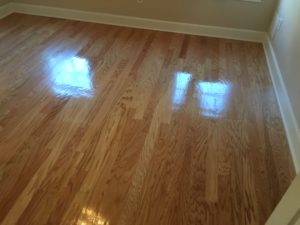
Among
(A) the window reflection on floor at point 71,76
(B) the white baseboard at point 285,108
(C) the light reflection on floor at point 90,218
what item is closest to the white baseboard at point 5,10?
(A) the window reflection on floor at point 71,76

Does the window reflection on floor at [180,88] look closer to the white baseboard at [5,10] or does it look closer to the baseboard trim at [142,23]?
the baseboard trim at [142,23]

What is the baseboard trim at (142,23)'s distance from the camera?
10.1ft

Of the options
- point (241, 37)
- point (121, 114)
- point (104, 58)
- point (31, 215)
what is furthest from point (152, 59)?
point (31, 215)

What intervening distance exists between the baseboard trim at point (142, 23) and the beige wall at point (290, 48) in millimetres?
502

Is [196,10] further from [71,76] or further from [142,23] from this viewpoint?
[71,76]

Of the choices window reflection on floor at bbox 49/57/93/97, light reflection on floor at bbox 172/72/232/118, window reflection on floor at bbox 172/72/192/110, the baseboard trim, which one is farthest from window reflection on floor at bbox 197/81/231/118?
the baseboard trim

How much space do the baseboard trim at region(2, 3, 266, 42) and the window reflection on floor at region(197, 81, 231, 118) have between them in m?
1.03

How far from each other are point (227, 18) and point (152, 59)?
1.05 meters

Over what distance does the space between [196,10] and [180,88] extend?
125 cm

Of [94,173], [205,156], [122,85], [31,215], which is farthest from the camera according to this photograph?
[122,85]

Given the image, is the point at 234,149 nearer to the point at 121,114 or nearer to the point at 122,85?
the point at 121,114

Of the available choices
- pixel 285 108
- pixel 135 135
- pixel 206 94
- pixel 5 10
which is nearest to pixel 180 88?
pixel 206 94

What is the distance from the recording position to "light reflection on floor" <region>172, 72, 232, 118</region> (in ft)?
6.63

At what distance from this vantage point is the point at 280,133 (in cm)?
186
